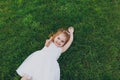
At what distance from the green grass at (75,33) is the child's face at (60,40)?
29 cm

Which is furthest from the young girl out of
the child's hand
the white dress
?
the child's hand

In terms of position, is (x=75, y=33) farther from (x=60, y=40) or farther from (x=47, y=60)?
(x=47, y=60)

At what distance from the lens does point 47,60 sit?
7.56 metres

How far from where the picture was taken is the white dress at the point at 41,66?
23.9 ft

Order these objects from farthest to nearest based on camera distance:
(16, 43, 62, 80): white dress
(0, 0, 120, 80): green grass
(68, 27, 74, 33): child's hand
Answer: (68, 27, 74, 33): child's hand → (0, 0, 120, 80): green grass → (16, 43, 62, 80): white dress

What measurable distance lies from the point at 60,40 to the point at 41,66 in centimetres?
79

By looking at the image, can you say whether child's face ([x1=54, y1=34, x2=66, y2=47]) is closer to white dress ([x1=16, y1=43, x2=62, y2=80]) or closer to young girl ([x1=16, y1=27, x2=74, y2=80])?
young girl ([x1=16, y1=27, x2=74, y2=80])

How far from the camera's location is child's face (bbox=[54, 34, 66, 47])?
26.0 feet

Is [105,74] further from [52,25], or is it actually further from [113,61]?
[52,25]

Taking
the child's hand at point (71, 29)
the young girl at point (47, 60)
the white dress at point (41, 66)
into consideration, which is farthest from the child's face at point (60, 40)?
the child's hand at point (71, 29)

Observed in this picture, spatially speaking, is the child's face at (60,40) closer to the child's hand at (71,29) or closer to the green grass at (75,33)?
the green grass at (75,33)

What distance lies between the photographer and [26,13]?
29.6 feet

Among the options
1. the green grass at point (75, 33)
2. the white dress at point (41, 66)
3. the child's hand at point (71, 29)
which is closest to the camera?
the white dress at point (41, 66)

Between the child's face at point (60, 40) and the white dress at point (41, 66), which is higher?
the child's face at point (60, 40)
